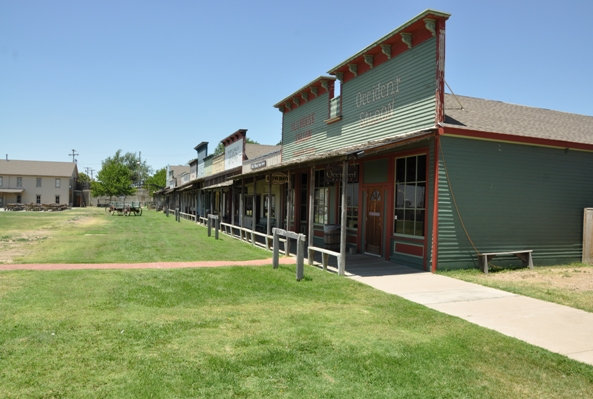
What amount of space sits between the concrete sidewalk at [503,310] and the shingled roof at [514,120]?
13.1 feet

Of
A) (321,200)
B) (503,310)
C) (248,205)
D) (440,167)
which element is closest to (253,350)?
(503,310)

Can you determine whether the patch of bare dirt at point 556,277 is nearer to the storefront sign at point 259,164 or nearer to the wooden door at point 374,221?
the wooden door at point 374,221

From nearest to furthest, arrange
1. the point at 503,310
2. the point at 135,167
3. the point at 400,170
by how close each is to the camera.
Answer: the point at 503,310 < the point at 400,170 < the point at 135,167

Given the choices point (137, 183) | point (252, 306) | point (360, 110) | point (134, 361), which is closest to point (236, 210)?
point (360, 110)

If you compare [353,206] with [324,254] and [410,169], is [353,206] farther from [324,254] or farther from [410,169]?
[324,254]

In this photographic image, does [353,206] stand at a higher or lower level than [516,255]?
higher

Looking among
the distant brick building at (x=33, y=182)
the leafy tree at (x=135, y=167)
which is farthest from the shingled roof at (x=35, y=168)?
the leafy tree at (x=135, y=167)

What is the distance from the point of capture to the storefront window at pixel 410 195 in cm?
1127

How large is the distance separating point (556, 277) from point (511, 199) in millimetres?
2267

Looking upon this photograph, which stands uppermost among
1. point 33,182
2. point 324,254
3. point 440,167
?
point 33,182

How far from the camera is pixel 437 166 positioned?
10438 mm

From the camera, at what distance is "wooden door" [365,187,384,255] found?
42.7ft

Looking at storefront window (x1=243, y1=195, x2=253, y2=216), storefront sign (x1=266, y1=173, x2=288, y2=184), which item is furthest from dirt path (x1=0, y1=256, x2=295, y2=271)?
storefront window (x1=243, y1=195, x2=253, y2=216)

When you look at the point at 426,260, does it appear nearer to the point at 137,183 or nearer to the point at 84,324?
the point at 84,324
